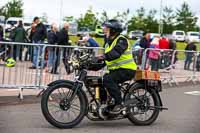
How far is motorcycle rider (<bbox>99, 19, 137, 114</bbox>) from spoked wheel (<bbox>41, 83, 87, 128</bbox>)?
510 mm

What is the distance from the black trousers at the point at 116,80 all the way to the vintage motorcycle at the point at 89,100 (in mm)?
123

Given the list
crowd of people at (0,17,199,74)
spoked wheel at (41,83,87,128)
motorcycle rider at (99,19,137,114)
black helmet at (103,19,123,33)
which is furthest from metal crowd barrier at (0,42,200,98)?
spoked wheel at (41,83,87,128)

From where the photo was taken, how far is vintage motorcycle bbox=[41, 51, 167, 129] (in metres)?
7.79

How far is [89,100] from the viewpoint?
8.08 meters

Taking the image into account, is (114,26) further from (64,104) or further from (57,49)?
(57,49)

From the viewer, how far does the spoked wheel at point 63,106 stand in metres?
7.74

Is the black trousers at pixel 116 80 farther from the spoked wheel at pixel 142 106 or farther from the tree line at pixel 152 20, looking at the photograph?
the tree line at pixel 152 20

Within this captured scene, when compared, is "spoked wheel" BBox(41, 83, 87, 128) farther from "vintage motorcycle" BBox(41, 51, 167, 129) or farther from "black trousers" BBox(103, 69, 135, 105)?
"black trousers" BBox(103, 69, 135, 105)

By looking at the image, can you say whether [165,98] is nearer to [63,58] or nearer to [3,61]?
[63,58]

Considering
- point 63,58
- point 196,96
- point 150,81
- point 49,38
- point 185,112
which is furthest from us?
point 49,38

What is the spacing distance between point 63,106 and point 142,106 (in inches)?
56.0

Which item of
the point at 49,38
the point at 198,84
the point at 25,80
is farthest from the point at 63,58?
the point at 198,84

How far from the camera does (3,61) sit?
11070 mm

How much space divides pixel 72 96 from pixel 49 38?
369 inches
